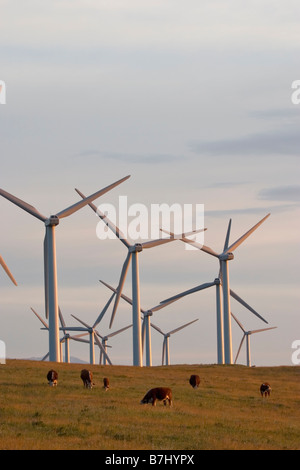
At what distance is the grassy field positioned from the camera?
32094 mm

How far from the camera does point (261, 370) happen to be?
77.6 m

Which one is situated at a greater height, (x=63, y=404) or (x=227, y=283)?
(x=227, y=283)

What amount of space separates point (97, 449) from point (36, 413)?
353 inches

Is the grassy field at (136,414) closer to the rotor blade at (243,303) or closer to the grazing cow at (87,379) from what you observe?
the grazing cow at (87,379)

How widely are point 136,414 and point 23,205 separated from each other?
4094 centimetres

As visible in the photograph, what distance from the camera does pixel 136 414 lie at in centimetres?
3906

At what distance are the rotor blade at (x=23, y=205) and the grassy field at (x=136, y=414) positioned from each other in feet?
57.3

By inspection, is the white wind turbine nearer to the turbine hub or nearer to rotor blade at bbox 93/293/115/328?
rotor blade at bbox 93/293/115/328

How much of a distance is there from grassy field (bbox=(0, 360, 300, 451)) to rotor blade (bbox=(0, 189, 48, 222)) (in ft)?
57.3

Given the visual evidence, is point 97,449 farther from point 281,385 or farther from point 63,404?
point 281,385

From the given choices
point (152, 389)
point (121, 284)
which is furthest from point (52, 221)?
point (152, 389)

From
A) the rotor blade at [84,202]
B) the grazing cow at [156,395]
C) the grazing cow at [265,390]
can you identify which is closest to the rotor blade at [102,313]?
the rotor blade at [84,202]
